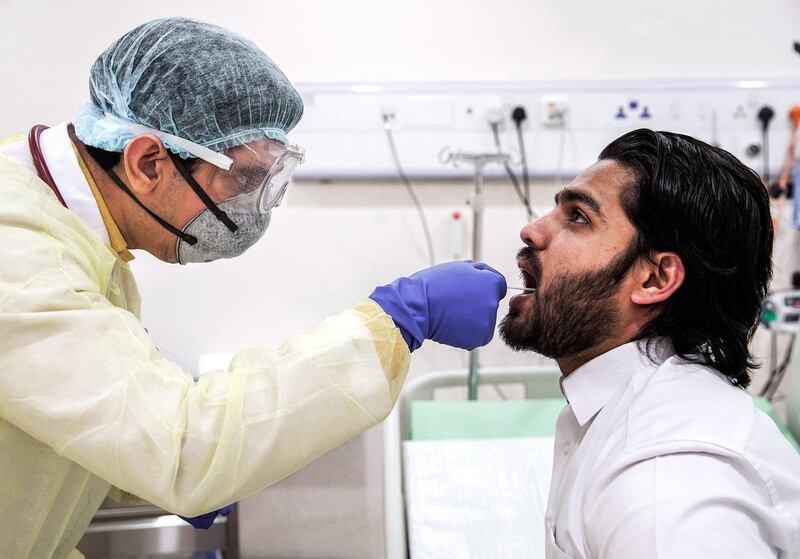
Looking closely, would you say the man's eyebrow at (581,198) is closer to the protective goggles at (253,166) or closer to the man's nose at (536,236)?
the man's nose at (536,236)

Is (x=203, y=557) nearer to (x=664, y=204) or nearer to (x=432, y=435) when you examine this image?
(x=432, y=435)

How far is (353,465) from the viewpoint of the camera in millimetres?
2410

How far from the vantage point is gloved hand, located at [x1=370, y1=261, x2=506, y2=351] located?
40.6 inches

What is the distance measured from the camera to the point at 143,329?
100 cm

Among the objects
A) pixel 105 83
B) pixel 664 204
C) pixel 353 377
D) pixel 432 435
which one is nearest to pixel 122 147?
pixel 105 83

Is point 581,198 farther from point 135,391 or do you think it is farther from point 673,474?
point 135,391

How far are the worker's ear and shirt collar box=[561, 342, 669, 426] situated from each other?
0.73 meters

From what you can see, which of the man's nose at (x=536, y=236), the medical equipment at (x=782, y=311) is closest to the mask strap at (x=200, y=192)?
the man's nose at (x=536, y=236)

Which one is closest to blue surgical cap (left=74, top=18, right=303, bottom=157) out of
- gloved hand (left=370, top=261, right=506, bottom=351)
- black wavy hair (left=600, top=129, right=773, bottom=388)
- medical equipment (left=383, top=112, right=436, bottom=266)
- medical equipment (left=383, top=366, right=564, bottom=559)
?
gloved hand (left=370, top=261, right=506, bottom=351)

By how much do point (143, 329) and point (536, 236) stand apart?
0.64 metres

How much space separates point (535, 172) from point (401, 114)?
1.61 feet

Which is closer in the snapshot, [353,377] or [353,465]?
[353,377]

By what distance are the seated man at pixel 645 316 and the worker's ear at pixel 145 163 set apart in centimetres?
60

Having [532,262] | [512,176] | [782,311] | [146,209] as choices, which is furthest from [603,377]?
[782,311]
